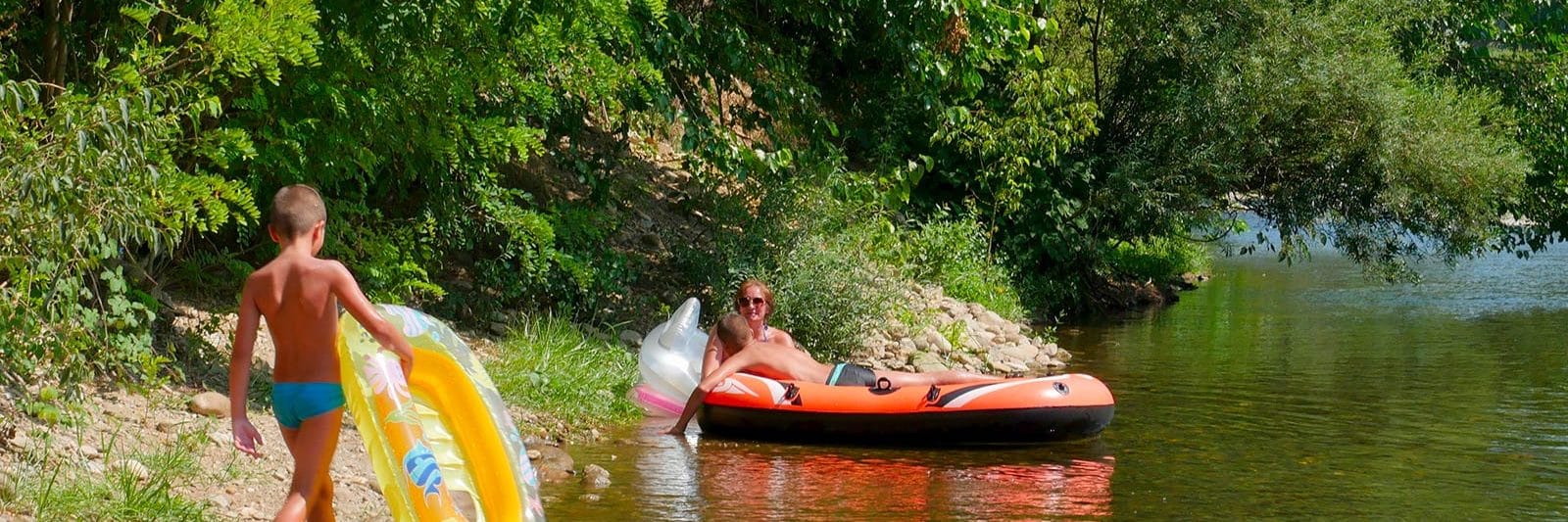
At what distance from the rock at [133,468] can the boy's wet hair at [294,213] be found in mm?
1584

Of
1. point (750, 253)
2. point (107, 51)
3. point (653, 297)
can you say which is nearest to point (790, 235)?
point (750, 253)

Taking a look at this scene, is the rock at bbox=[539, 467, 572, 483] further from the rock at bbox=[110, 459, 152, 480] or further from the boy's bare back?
the boy's bare back

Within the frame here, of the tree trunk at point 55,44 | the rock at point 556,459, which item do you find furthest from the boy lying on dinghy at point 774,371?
the tree trunk at point 55,44

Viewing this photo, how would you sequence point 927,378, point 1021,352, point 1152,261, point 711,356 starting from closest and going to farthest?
point 927,378
point 711,356
point 1021,352
point 1152,261

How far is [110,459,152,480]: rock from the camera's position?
5.78 meters

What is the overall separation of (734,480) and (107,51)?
11.7 feet

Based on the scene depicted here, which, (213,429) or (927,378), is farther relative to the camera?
(927,378)

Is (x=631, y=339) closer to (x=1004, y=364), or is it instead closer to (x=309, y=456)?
(x=1004, y=364)

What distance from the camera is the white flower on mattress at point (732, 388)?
9172mm

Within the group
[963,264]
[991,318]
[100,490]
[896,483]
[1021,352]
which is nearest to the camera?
[100,490]

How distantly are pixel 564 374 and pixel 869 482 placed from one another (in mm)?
2462

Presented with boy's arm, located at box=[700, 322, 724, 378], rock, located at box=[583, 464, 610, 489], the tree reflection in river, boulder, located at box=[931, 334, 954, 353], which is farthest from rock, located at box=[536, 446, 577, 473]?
boulder, located at box=[931, 334, 954, 353]

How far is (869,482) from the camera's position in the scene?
316 inches

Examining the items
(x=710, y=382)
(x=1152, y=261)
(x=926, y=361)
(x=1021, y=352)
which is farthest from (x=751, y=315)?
(x=1152, y=261)
